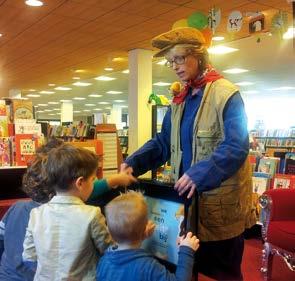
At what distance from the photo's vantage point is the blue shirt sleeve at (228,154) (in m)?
1.24

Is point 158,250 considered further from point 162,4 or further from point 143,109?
point 143,109

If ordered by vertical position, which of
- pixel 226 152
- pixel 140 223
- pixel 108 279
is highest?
pixel 226 152

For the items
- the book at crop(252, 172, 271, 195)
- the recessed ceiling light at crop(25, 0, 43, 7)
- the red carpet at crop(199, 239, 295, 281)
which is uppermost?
the recessed ceiling light at crop(25, 0, 43, 7)

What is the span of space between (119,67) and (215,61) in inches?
75.8

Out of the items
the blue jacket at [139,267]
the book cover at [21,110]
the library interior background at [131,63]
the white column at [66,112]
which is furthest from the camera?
the white column at [66,112]

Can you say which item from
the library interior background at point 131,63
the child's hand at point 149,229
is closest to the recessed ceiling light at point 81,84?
the library interior background at point 131,63

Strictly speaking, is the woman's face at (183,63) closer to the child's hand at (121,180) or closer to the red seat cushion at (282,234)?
the child's hand at (121,180)

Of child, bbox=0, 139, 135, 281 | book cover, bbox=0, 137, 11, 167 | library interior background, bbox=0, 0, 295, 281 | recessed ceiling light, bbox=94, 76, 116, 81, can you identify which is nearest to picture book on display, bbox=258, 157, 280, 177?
library interior background, bbox=0, 0, 295, 281

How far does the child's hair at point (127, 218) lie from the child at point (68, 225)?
0.17 metres

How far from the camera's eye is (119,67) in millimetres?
8406

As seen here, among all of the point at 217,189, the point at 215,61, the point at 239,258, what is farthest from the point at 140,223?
the point at 215,61

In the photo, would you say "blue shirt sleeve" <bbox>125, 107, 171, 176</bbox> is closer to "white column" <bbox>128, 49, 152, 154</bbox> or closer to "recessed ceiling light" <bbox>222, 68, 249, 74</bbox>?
"white column" <bbox>128, 49, 152, 154</bbox>

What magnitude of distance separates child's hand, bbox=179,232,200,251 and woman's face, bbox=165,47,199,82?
1.91ft

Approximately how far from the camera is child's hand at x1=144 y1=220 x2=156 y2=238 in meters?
1.30
